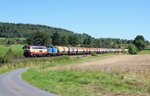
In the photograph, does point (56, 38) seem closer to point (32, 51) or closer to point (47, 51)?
point (47, 51)

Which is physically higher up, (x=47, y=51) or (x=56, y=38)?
(x=56, y=38)

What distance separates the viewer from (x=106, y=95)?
Answer: 1917 centimetres

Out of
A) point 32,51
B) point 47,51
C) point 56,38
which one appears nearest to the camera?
point 32,51

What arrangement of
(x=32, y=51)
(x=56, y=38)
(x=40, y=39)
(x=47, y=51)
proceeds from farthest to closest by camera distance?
(x=56, y=38) → (x=40, y=39) → (x=47, y=51) → (x=32, y=51)

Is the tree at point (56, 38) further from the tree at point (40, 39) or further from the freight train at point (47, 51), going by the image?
the freight train at point (47, 51)

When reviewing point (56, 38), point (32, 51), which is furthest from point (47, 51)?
point (56, 38)

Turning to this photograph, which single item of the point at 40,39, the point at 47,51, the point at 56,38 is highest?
the point at 56,38

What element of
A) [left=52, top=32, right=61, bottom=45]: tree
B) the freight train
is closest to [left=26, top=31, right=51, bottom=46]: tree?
[left=52, top=32, right=61, bottom=45]: tree

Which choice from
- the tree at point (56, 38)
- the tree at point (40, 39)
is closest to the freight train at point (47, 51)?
the tree at point (40, 39)

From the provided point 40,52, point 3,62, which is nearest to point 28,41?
point 40,52

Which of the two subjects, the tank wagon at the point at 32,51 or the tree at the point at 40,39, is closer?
the tank wagon at the point at 32,51

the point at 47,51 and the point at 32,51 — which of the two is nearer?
the point at 32,51

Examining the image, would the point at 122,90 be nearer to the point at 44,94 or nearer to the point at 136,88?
the point at 136,88

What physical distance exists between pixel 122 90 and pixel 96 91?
1.48 metres
